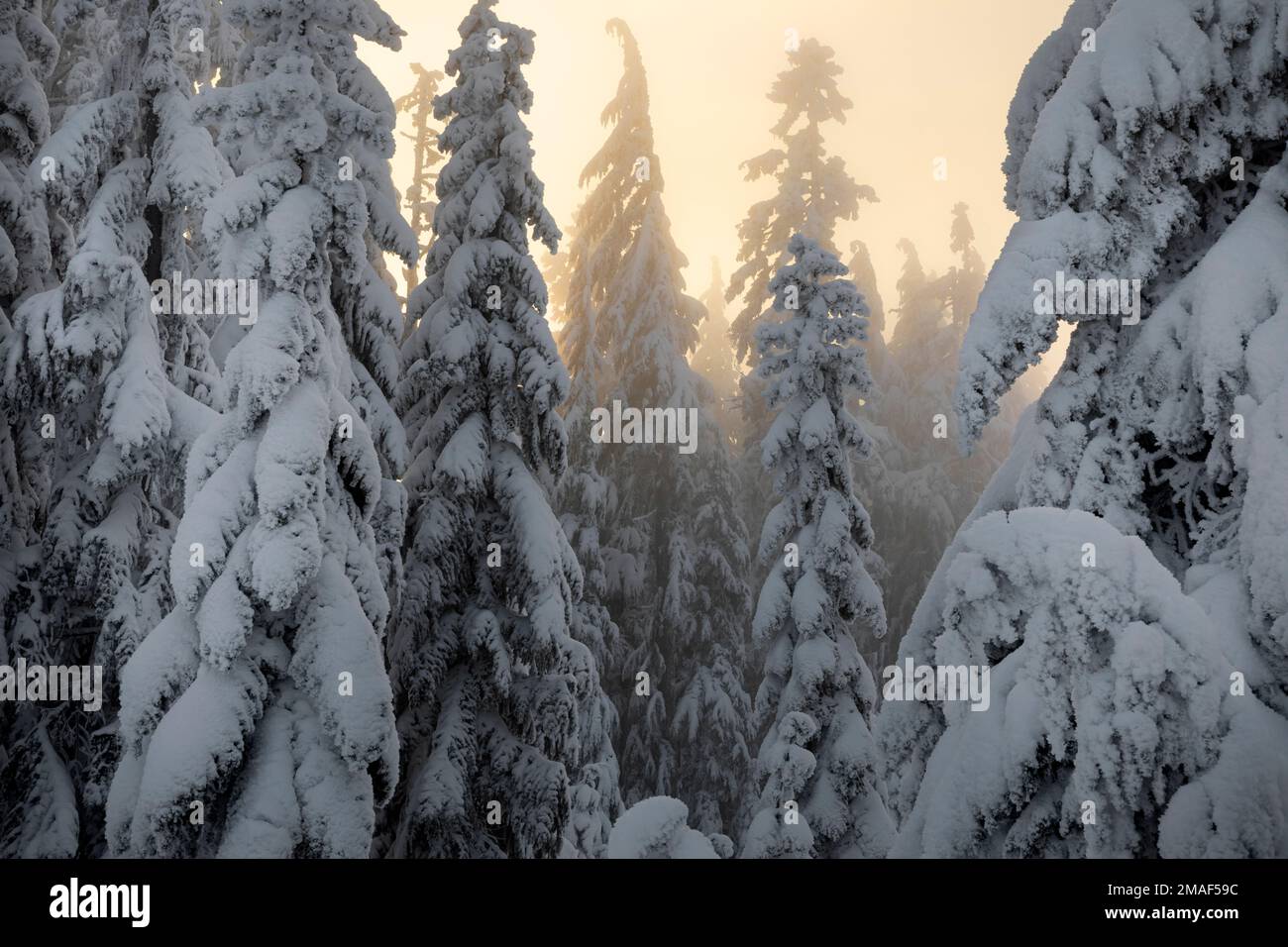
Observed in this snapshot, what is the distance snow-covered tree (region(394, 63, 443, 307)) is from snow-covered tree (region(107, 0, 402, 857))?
2426 centimetres

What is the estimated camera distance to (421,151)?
34.8 meters

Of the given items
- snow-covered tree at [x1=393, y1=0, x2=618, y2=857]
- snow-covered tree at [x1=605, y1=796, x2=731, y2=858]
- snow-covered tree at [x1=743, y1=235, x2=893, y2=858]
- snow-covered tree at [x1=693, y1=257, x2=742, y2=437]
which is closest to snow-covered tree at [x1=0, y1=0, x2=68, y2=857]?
snow-covered tree at [x1=393, y1=0, x2=618, y2=857]

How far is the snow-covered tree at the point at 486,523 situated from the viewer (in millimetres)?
12516

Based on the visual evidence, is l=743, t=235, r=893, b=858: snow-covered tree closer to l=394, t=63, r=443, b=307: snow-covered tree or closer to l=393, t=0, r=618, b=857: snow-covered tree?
l=393, t=0, r=618, b=857: snow-covered tree

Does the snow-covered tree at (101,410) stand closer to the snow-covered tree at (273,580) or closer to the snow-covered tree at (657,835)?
the snow-covered tree at (273,580)

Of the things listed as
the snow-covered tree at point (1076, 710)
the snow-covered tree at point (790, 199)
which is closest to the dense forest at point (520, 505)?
the snow-covered tree at point (1076, 710)

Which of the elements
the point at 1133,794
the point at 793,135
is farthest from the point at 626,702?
the point at 1133,794

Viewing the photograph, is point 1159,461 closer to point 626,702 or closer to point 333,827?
point 333,827

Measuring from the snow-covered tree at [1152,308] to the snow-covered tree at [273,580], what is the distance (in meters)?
4.76

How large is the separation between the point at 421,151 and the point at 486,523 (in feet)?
84.0

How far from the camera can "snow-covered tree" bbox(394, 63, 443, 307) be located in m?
33.0

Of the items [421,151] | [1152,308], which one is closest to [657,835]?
[1152,308]
